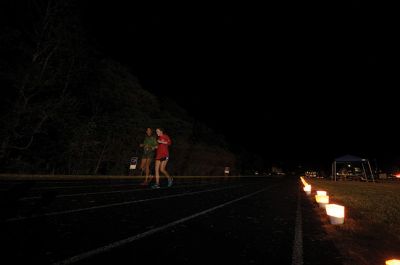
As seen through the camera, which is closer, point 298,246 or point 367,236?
point 298,246

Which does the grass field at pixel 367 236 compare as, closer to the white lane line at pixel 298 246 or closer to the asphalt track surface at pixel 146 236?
the asphalt track surface at pixel 146 236

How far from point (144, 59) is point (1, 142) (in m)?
27.6

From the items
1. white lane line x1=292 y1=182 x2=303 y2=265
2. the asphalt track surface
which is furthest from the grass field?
white lane line x1=292 y1=182 x2=303 y2=265

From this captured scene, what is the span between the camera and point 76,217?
17.0 ft

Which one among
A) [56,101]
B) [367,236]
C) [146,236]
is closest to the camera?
[146,236]

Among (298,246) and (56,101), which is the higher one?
(56,101)

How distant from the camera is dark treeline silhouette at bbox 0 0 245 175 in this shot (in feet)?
Answer: 46.9

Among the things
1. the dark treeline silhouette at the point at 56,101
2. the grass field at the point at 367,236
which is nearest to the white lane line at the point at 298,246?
the grass field at the point at 367,236

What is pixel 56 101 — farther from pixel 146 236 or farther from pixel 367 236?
pixel 367 236

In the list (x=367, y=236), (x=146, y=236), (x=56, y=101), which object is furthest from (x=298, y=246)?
(x=56, y=101)

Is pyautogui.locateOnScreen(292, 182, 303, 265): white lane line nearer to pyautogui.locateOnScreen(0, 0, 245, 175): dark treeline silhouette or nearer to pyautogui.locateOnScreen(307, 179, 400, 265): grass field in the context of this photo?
pyautogui.locateOnScreen(307, 179, 400, 265): grass field

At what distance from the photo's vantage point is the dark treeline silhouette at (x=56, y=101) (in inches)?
563

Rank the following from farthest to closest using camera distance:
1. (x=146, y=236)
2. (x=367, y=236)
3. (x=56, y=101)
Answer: (x=56, y=101), (x=367, y=236), (x=146, y=236)

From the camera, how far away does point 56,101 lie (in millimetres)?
15312
